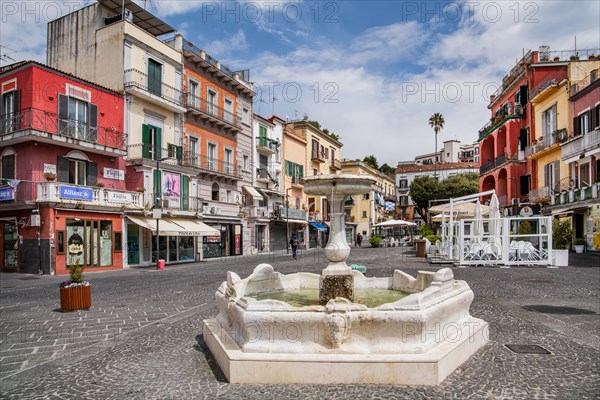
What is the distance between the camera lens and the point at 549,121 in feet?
111

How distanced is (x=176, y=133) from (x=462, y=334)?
25.8 m

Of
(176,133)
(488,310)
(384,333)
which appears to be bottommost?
(488,310)

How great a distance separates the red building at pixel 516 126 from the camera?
116 ft

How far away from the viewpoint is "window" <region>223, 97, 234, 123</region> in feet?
111

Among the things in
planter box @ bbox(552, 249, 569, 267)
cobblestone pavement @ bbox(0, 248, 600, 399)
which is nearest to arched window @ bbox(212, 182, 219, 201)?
cobblestone pavement @ bbox(0, 248, 600, 399)

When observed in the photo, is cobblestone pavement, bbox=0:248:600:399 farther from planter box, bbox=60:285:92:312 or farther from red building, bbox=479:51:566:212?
red building, bbox=479:51:566:212

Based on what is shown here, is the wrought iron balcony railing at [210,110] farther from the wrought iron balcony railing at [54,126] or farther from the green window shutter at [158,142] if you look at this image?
the wrought iron balcony railing at [54,126]

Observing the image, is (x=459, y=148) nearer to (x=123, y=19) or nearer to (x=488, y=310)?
(x=123, y=19)

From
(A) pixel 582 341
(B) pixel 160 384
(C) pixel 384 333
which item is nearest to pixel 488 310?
(A) pixel 582 341

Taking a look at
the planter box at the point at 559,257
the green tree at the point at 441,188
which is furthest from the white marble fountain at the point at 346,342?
the green tree at the point at 441,188

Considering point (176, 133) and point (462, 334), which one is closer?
point (462, 334)

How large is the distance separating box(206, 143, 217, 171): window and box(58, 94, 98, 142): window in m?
A: 10.0

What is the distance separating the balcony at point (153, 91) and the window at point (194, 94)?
3.73ft

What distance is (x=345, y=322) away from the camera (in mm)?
4762
